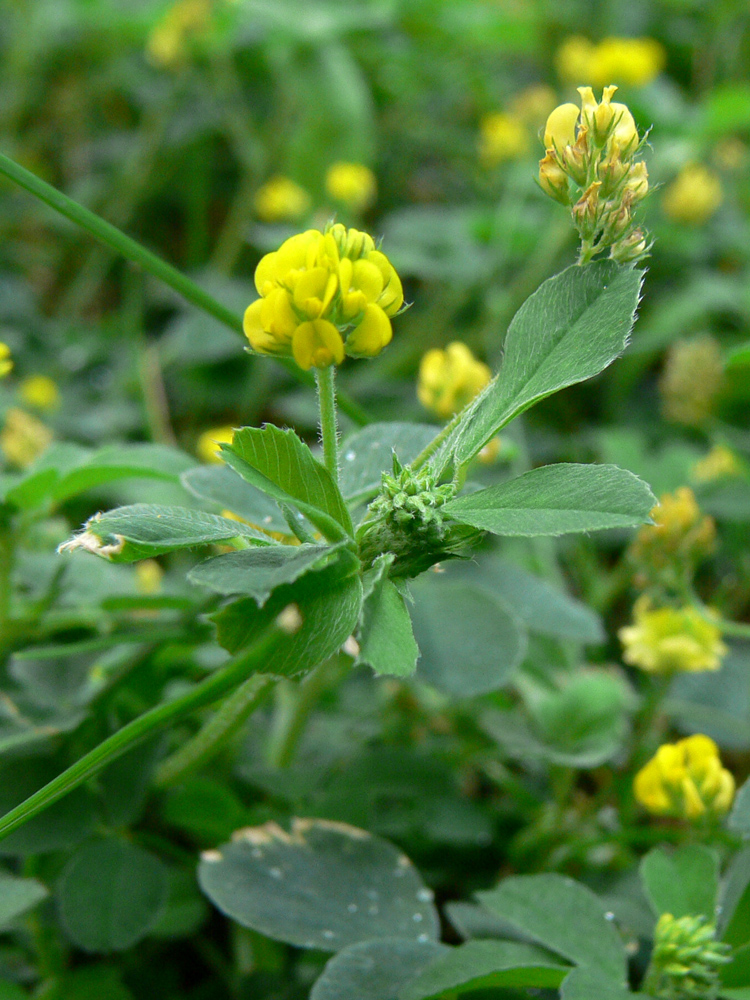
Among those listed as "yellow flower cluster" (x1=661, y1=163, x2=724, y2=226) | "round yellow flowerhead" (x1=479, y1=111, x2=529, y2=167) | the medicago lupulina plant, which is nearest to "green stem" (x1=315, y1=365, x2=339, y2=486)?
A: the medicago lupulina plant

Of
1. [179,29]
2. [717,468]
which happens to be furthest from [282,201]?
[717,468]

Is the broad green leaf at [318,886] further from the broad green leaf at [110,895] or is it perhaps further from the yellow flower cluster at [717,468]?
the yellow flower cluster at [717,468]

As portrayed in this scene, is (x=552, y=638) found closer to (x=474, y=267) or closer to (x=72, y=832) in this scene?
(x=72, y=832)

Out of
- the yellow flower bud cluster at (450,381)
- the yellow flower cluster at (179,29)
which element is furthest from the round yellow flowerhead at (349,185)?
the yellow flower bud cluster at (450,381)

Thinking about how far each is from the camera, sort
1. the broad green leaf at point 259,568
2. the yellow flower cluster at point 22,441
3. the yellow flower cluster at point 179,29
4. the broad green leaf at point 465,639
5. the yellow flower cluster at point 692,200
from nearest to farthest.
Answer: the broad green leaf at point 259,568
the broad green leaf at point 465,639
the yellow flower cluster at point 22,441
the yellow flower cluster at point 692,200
the yellow flower cluster at point 179,29

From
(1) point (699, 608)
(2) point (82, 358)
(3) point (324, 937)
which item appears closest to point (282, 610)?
(3) point (324, 937)
